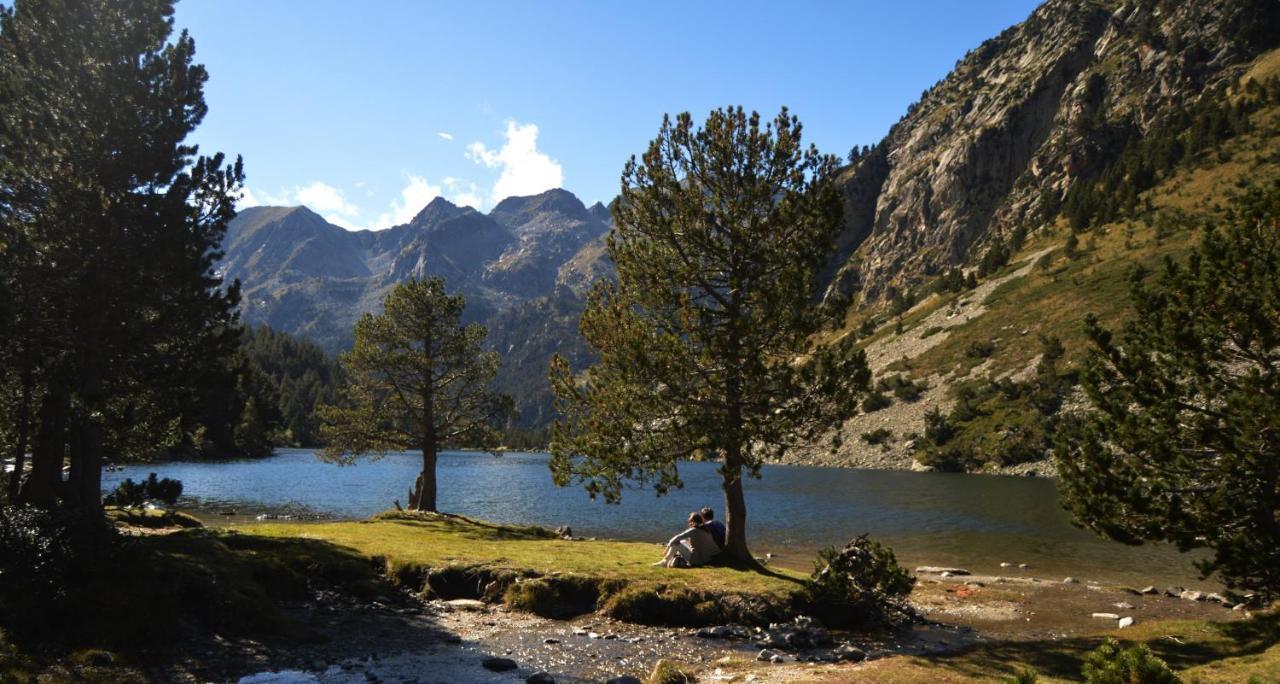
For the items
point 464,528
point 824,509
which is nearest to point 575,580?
point 464,528

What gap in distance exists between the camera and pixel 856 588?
67.1 feet

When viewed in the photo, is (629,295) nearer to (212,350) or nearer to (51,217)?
(212,350)

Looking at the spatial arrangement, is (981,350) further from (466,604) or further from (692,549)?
(466,604)

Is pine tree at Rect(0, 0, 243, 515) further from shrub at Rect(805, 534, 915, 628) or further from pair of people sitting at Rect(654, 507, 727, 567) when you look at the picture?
shrub at Rect(805, 534, 915, 628)

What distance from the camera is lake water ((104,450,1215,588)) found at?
39.1 meters

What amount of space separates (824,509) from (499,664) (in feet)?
177

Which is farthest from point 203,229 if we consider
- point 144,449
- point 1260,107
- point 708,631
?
point 1260,107

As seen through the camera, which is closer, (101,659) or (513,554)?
(101,659)

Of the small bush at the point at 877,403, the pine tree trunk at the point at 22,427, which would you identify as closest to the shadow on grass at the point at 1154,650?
the pine tree trunk at the point at 22,427

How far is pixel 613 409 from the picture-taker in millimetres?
22688

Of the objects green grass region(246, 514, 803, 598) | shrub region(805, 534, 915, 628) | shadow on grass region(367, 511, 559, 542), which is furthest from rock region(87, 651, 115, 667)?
shadow on grass region(367, 511, 559, 542)

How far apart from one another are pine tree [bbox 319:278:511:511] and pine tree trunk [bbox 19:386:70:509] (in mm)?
16650

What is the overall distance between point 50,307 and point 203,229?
15.4 ft

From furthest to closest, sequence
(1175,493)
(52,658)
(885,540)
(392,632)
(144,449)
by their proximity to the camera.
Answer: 1. (885,540)
2. (144,449)
3. (392,632)
4. (1175,493)
5. (52,658)
